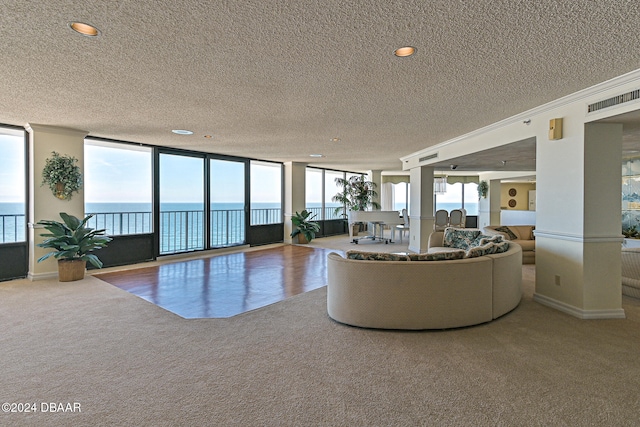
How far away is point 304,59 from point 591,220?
11.3 feet

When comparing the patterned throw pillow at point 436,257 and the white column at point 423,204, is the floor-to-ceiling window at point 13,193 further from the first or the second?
the white column at point 423,204

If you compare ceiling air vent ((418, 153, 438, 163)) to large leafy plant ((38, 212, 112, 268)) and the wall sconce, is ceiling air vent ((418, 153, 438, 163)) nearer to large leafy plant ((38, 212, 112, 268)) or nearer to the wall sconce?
the wall sconce

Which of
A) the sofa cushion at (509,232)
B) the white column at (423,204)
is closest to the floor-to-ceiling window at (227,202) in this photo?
the white column at (423,204)

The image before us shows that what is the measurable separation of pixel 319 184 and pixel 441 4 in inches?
399

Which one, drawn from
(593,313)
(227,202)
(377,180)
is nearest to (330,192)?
(377,180)

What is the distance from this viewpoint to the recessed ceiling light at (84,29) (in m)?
2.14

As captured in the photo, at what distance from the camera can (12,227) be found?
548cm

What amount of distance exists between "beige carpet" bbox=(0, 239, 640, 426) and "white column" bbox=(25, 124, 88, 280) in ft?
6.25

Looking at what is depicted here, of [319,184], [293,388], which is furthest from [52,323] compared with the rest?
[319,184]

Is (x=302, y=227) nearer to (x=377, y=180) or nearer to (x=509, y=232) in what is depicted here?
(x=377, y=180)

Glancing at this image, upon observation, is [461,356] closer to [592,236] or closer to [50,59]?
[592,236]

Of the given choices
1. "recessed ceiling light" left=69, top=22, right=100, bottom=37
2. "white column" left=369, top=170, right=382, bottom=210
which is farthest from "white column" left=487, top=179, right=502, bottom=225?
"recessed ceiling light" left=69, top=22, right=100, bottom=37

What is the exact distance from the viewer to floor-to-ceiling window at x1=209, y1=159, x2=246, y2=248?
8211 millimetres

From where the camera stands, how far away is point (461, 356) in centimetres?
268
